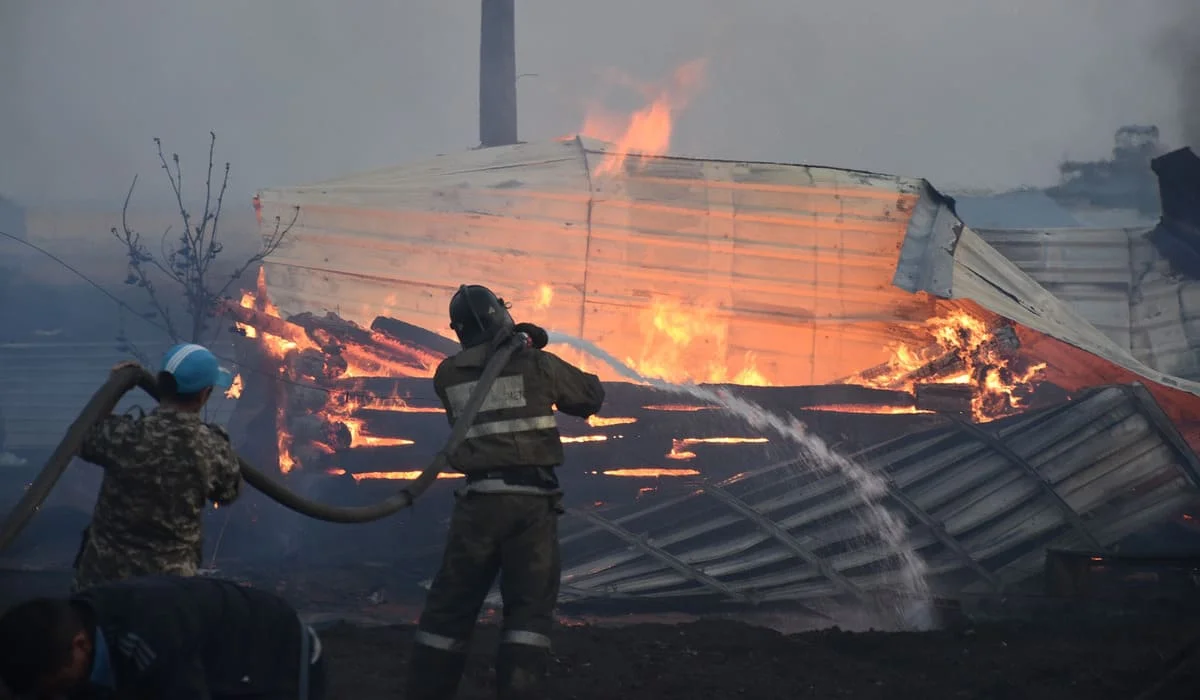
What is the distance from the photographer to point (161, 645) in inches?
106

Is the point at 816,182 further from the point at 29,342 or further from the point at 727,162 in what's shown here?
the point at 29,342

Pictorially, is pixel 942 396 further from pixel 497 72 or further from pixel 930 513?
pixel 497 72

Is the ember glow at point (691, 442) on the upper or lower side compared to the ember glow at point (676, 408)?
lower

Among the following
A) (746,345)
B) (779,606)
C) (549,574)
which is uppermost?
(746,345)

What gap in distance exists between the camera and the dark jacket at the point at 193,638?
2656mm

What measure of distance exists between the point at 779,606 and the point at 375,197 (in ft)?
20.0

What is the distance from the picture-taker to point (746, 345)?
1143 cm

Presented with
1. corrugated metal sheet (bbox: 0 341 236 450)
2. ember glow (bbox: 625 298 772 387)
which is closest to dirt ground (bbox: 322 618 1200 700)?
ember glow (bbox: 625 298 772 387)

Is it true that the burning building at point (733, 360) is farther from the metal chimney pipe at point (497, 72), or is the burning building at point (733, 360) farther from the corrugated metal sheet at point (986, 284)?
the metal chimney pipe at point (497, 72)

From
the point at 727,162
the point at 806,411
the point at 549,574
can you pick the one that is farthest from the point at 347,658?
the point at 727,162

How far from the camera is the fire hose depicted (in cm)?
368

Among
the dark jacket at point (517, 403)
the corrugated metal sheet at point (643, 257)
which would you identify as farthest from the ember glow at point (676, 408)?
the dark jacket at point (517, 403)

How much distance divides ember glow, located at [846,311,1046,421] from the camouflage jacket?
7.68m

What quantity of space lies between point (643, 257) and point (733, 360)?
142 cm
